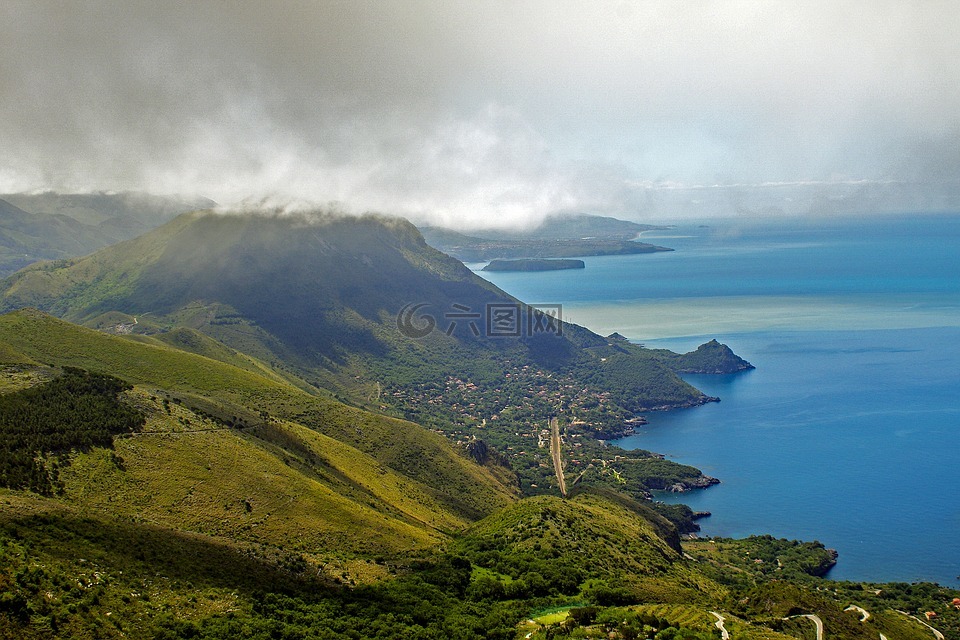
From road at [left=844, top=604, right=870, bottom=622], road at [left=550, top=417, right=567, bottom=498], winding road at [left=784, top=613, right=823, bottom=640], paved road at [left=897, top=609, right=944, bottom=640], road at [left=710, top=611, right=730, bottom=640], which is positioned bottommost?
road at [left=550, top=417, right=567, bottom=498]

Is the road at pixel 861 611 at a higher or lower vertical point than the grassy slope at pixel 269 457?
lower

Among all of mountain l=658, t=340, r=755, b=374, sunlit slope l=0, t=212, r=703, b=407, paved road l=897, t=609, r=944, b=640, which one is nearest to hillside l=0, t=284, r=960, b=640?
paved road l=897, t=609, r=944, b=640

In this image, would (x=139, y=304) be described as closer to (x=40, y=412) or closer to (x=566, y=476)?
(x=566, y=476)

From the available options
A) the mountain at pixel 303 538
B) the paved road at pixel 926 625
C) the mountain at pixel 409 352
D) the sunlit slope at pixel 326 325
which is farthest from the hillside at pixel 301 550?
the sunlit slope at pixel 326 325

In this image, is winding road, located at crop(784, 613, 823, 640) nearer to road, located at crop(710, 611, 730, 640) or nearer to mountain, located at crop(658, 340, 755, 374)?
road, located at crop(710, 611, 730, 640)

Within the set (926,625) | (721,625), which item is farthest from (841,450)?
(721,625)

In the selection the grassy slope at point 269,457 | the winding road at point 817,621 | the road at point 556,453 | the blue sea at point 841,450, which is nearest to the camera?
the winding road at point 817,621

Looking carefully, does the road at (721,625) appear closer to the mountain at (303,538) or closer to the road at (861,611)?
the mountain at (303,538)

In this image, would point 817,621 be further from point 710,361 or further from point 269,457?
point 710,361
